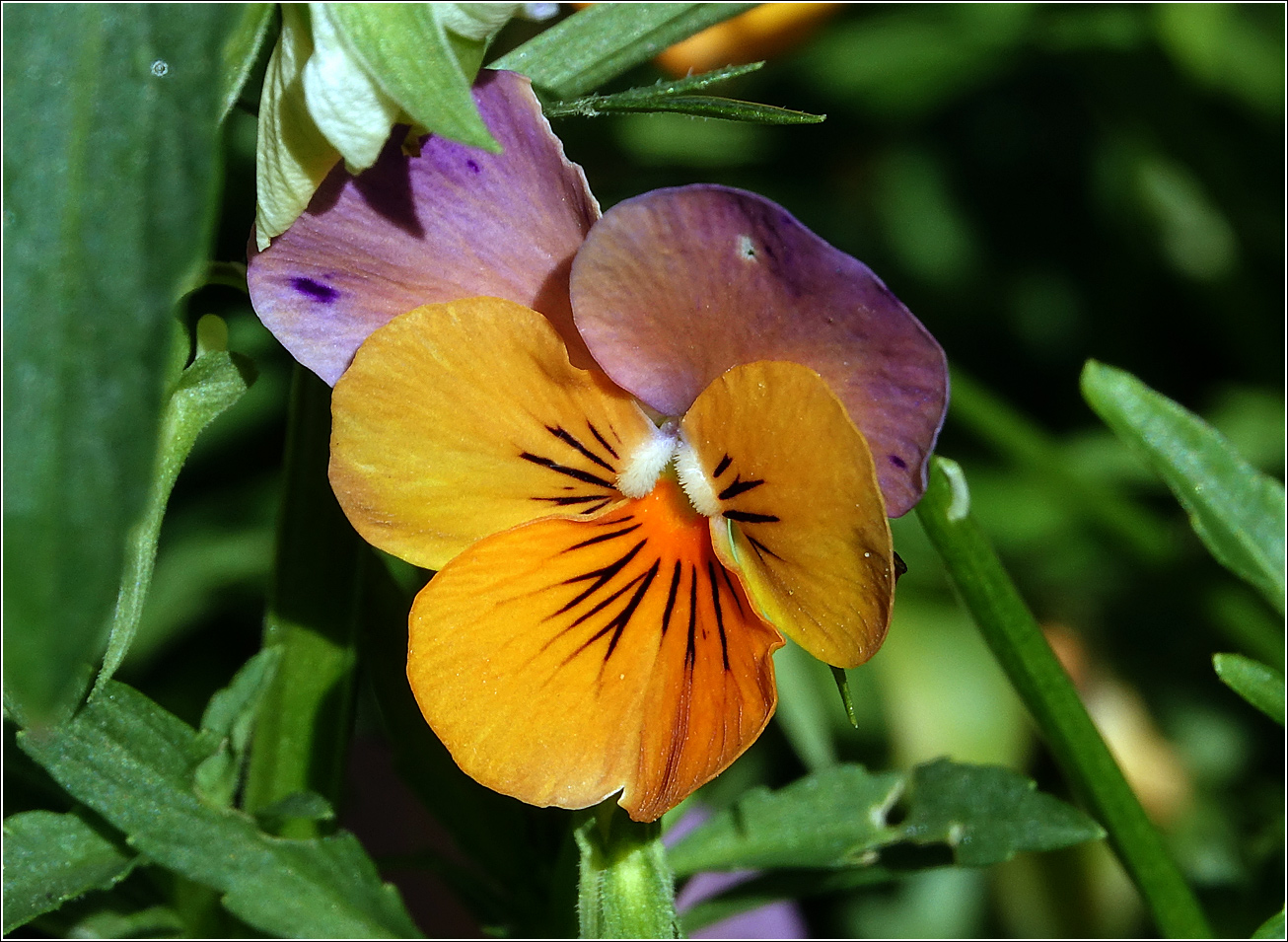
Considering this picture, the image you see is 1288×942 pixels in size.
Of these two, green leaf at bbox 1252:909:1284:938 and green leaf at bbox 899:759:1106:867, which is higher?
green leaf at bbox 899:759:1106:867

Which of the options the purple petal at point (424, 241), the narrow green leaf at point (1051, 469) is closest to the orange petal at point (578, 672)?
the purple petal at point (424, 241)

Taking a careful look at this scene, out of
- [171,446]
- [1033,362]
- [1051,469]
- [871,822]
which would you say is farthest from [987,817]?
[1033,362]

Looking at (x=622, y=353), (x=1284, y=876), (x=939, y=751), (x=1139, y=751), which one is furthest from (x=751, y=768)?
(x=622, y=353)

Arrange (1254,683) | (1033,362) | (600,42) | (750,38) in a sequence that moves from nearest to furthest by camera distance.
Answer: (600,42) < (1254,683) < (750,38) < (1033,362)

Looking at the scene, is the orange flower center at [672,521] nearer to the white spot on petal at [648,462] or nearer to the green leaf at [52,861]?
the white spot on petal at [648,462]

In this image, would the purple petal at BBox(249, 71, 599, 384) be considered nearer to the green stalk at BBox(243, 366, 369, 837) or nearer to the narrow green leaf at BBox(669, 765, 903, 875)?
the green stalk at BBox(243, 366, 369, 837)

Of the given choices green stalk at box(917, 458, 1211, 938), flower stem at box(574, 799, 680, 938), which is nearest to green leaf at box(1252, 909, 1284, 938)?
green stalk at box(917, 458, 1211, 938)

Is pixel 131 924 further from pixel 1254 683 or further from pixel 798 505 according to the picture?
pixel 1254 683
